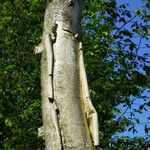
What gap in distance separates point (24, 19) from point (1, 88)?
9.43ft

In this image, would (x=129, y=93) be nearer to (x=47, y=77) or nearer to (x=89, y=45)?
(x=89, y=45)

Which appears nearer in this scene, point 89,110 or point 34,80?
point 89,110

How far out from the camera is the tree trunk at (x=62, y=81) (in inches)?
127

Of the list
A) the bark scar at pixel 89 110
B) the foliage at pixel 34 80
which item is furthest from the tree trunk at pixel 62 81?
the foliage at pixel 34 80

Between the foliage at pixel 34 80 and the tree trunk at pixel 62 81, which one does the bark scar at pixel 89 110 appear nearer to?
the tree trunk at pixel 62 81

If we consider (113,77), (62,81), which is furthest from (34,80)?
(62,81)

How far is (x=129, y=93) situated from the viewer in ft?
46.9

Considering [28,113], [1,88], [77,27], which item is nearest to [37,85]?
[1,88]

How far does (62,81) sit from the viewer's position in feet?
11.3

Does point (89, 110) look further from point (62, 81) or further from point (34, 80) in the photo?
point (34, 80)

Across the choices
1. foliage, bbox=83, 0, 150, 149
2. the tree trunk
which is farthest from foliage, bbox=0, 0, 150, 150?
the tree trunk

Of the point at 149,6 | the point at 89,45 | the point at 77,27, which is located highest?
the point at 89,45

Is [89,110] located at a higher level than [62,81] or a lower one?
lower

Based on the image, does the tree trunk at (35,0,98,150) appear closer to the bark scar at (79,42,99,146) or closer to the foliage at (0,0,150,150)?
the bark scar at (79,42,99,146)
